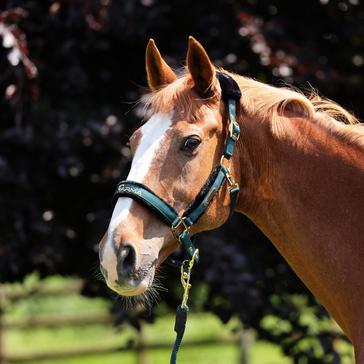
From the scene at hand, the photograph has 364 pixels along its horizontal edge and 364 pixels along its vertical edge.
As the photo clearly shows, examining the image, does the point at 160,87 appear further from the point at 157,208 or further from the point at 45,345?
the point at 45,345

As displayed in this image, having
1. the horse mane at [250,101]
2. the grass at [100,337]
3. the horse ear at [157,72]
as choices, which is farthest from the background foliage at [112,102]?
the grass at [100,337]

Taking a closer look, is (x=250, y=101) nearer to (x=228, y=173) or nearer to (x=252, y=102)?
(x=252, y=102)

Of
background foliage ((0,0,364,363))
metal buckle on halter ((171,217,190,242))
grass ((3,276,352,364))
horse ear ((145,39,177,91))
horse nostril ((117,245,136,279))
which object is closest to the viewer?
horse nostril ((117,245,136,279))

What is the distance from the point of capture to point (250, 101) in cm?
299

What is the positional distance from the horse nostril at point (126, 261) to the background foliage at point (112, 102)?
1.74 m

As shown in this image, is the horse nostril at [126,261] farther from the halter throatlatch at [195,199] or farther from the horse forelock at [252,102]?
the horse forelock at [252,102]

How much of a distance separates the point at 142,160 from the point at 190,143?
185 millimetres

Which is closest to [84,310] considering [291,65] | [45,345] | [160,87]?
[45,345]

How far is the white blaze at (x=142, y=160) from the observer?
2.65 m

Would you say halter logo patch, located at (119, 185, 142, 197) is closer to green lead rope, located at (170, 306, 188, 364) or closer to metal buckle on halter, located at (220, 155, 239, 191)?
metal buckle on halter, located at (220, 155, 239, 191)

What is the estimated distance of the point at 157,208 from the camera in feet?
8.95

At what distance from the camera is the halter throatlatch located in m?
2.72

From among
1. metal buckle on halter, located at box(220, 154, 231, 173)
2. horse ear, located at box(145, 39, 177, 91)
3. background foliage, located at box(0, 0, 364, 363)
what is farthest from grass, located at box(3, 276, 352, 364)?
metal buckle on halter, located at box(220, 154, 231, 173)

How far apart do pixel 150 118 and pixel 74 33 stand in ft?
6.82
